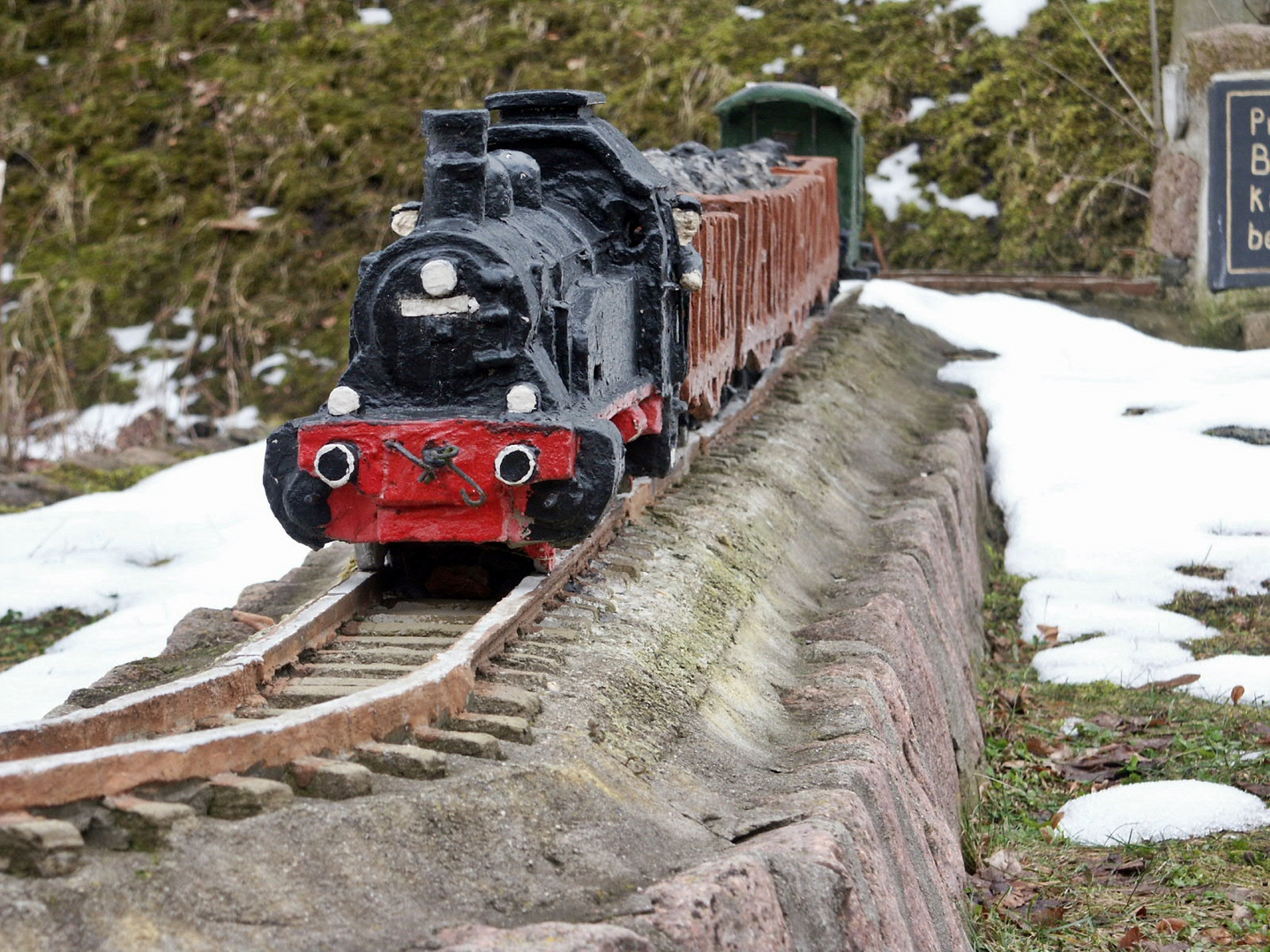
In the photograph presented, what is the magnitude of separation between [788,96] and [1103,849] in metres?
11.6

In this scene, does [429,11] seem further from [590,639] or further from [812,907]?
[812,907]

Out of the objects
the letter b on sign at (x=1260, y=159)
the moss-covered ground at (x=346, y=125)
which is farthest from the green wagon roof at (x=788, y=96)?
the letter b on sign at (x=1260, y=159)

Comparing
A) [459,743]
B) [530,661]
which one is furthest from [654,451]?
[459,743]

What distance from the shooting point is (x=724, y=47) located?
2052cm

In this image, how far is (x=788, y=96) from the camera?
16906 millimetres

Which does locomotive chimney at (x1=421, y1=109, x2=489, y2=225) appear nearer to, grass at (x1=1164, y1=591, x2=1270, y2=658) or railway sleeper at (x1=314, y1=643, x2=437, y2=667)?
railway sleeper at (x1=314, y1=643, x2=437, y2=667)

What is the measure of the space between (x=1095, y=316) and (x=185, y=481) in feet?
31.8

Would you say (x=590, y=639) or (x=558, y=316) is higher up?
(x=558, y=316)

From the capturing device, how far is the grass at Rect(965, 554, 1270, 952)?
19.6ft

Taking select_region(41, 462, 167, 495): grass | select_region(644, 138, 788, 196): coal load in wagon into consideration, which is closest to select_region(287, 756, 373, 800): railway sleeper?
select_region(644, 138, 788, 196): coal load in wagon

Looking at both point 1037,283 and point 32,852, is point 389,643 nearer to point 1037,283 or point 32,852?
point 32,852

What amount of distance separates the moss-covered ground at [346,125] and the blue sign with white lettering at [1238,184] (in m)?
2.62

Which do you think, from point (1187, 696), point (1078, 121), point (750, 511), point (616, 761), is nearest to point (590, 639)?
point (616, 761)

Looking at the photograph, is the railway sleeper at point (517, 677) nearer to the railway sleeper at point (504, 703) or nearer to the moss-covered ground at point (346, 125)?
the railway sleeper at point (504, 703)
